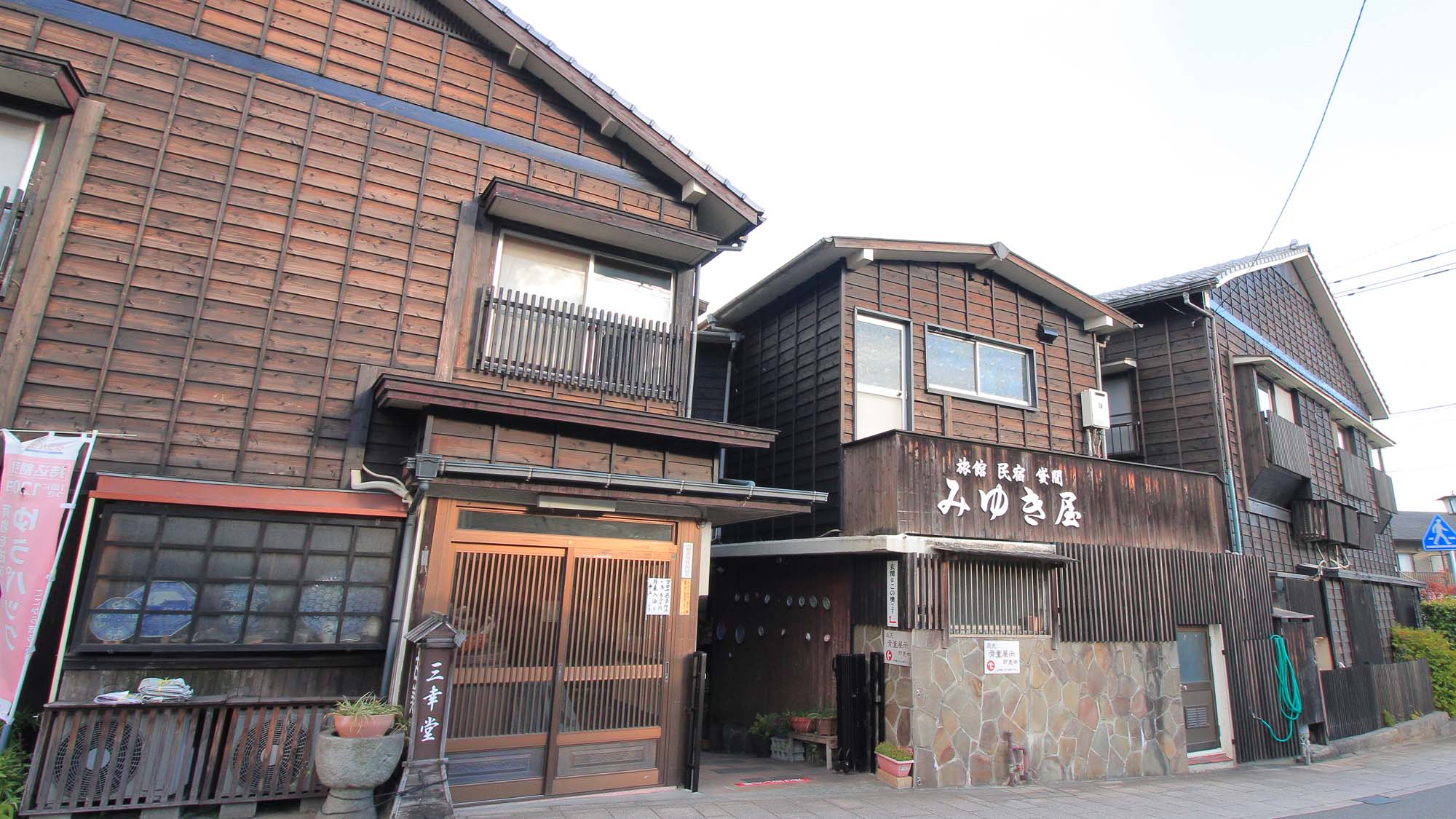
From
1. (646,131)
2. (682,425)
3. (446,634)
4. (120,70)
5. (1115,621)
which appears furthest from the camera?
(1115,621)

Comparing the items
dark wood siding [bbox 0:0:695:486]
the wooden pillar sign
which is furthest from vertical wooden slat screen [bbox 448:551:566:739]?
dark wood siding [bbox 0:0:695:486]

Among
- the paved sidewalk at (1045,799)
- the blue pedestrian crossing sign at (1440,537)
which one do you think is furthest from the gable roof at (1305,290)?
the paved sidewalk at (1045,799)

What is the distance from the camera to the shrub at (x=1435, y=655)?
61.7ft

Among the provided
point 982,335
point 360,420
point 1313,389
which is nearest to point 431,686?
point 360,420

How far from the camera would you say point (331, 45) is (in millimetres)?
9281

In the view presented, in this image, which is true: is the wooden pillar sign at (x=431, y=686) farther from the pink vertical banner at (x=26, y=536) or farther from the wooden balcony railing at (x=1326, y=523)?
the wooden balcony railing at (x=1326, y=523)

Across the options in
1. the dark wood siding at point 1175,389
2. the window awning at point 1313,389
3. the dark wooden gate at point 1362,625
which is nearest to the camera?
the dark wood siding at point 1175,389

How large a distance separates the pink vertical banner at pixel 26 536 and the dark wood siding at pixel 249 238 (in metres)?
0.41

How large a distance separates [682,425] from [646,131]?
4.31m

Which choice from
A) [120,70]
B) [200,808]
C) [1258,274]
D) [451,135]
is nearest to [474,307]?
[451,135]

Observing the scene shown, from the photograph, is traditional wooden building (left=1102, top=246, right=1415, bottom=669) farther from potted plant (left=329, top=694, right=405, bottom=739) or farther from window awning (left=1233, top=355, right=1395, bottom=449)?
potted plant (left=329, top=694, right=405, bottom=739)

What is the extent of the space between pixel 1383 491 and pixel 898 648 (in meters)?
23.0

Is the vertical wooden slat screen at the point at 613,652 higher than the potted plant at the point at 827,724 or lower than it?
higher

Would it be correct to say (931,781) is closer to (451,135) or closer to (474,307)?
(474,307)
